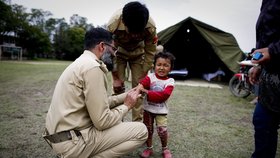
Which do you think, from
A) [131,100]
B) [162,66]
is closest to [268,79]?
[162,66]

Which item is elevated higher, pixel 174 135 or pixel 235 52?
pixel 235 52

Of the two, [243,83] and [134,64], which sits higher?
[134,64]

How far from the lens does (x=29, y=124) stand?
3.63 m

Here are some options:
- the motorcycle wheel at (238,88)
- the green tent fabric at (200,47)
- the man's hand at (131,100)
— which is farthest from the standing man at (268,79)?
the green tent fabric at (200,47)

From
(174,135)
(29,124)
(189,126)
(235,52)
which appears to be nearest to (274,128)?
(174,135)

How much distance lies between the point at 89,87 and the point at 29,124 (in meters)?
2.35

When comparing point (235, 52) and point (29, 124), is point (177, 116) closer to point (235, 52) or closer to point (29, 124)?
point (29, 124)

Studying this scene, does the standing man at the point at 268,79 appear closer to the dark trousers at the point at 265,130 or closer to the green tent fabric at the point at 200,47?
the dark trousers at the point at 265,130

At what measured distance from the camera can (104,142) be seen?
77.7 inches

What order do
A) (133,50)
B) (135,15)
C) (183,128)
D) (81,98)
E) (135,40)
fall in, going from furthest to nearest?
1. (183,128)
2. (133,50)
3. (135,40)
4. (135,15)
5. (81,98)

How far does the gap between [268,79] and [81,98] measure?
146 cm

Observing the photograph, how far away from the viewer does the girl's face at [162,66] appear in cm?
256

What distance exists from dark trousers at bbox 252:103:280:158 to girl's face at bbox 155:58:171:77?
96cm

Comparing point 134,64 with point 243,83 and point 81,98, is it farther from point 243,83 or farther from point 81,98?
point 243,83
